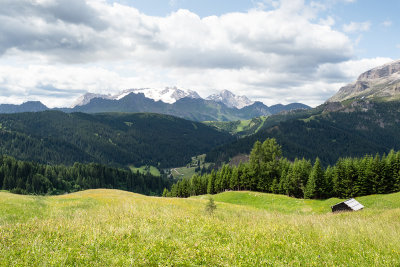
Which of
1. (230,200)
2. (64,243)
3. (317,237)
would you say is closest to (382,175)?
(230,200)

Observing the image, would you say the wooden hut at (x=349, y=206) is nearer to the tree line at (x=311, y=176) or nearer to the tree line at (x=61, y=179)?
the tree line at (x=311, y=176)

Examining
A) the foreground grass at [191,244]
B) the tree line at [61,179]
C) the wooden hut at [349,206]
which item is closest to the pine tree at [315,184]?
the wooden hut at [349,206]

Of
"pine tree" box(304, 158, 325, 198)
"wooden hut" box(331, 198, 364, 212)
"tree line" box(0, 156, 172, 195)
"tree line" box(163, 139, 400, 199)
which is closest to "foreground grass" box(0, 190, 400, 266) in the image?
"wooden hut" box(331, 198, 364, 212)

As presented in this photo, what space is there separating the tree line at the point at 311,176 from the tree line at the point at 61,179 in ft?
386

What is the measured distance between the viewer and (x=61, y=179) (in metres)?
158

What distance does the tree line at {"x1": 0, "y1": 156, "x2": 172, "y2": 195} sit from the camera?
139m

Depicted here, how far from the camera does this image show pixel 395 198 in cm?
4281

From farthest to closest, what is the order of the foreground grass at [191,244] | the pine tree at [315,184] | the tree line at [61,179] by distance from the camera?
the tree line at [61,179] < the pine tree at [315,184] < the foreground grass at [191,244]

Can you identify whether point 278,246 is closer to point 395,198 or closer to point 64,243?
point 64,243

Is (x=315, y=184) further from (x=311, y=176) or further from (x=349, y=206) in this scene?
(x=349, y=206)

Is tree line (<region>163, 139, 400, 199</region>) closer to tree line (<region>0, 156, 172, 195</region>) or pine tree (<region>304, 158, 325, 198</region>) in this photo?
pine tree (<region>304, 158, 325, 198</region>)

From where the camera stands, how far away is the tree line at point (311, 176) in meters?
58.6

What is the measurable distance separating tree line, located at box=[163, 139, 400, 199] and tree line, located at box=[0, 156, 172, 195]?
11762 centimetres

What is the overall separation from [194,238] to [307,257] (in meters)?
4.08
